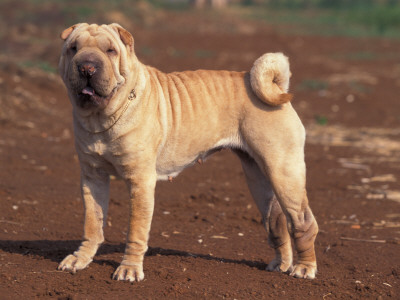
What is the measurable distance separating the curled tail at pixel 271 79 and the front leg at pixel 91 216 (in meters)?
1.31

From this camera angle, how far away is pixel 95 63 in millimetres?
4645

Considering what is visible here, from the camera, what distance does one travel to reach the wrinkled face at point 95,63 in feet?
15.3

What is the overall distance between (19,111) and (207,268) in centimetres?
680

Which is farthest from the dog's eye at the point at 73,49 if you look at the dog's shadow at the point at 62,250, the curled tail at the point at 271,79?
the dog's shadow at the point at 62,250

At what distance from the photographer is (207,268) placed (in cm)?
561

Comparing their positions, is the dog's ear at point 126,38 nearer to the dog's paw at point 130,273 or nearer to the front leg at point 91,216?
the front leg at point 91,216

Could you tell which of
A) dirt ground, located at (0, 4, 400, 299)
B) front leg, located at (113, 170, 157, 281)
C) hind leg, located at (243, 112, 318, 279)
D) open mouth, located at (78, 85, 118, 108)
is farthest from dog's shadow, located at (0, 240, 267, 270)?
open mouth, located at (78, 85, 118, 108)

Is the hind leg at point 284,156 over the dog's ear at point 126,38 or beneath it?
beneath

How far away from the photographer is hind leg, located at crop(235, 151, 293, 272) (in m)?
5.65

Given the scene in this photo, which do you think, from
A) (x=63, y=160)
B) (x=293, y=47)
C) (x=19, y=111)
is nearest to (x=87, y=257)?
(x=63, y=160)

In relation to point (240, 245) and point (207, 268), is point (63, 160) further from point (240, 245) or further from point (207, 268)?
point (207, 268)

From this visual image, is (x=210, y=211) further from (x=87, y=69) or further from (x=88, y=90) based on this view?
(x=87, y=69)

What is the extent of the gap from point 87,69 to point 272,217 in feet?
6.47

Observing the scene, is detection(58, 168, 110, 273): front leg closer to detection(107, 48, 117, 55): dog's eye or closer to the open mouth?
the open mouth
